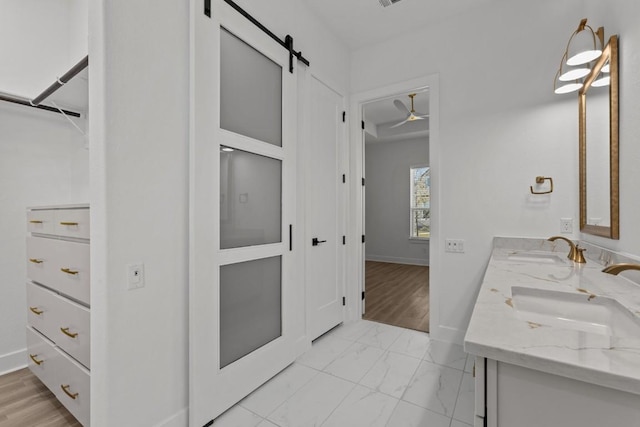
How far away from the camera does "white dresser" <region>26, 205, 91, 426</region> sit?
4.92 ft

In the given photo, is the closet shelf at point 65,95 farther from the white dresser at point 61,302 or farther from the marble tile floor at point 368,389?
the marble tile floor at point 368,389

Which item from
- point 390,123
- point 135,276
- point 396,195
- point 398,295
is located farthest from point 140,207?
point 396,195

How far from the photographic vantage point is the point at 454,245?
2.65m

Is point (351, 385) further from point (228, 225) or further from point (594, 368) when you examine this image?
point (594, 368)

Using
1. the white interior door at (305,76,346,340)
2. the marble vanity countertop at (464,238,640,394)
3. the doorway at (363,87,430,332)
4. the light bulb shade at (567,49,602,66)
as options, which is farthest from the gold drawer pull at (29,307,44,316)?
the doorway at (363,87,430,332)

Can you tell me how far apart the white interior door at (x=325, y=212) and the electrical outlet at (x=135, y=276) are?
1.31m

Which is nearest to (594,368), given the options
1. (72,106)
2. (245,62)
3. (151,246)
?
(151,246)

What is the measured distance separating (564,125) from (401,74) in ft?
4.89

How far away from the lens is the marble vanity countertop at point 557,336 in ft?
2.03

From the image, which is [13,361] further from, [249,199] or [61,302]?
[249,199]

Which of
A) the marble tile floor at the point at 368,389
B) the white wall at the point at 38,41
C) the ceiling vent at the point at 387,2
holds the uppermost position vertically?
the ceiling vent at the point at 387,2

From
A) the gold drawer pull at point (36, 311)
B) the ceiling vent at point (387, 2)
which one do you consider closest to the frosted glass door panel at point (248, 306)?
the gold drawer pull at point (36, 311)

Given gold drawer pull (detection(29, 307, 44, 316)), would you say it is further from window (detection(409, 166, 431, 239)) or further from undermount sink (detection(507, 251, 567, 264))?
window (detection(409, 166, 431, 239))

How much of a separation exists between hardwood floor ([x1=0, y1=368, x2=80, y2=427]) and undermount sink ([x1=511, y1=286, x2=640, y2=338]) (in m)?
2.49
